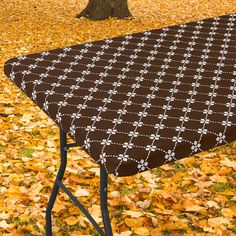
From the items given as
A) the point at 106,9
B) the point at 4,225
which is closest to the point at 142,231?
the point at 4,225

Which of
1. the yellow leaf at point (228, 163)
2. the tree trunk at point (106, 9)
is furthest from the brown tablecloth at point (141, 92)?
the tree trunk at point (106, 9)

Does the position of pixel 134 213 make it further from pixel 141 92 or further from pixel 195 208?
pixel 141 92

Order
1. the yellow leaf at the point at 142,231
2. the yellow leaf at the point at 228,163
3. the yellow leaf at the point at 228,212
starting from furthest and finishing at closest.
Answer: the yellow leaf at the point at 228,163 < the yellow leaf at the point at 228,212 < the yellow leaf at the point at 142,231

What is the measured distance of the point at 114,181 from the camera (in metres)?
3.96

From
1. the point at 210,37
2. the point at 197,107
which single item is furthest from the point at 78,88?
the point at 210,37

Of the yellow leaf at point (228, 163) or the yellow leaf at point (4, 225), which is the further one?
the yellow leaf at point (228, 163)

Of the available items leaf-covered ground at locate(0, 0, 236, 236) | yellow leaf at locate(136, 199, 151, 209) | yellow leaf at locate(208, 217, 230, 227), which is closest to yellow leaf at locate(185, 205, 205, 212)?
leaf-covered ground at locate(0, 0, 236, 236)

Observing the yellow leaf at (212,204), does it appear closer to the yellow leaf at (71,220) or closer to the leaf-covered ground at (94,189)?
the leaf-covered ground at (94,189)

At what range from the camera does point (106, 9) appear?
9.34 metres

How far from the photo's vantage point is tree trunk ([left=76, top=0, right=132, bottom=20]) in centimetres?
930

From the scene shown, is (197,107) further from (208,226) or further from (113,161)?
(208,226)

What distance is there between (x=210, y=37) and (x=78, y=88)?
1052mm

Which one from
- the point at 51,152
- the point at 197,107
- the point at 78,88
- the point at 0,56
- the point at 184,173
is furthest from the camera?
the point at 0,56

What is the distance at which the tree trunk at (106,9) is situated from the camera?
30.5 feet
